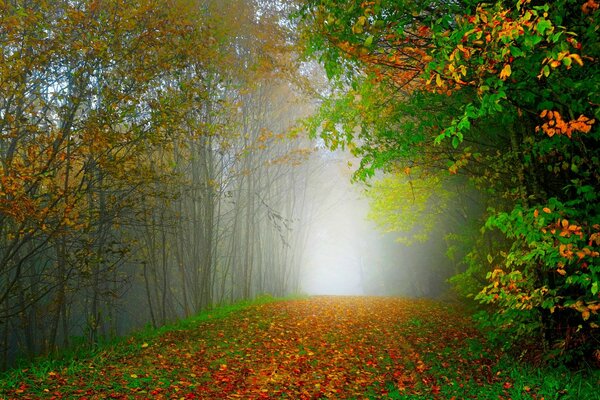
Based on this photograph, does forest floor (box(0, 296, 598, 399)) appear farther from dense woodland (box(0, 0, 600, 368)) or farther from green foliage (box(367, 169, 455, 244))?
green foliage (box(367, 169, 455, 244))

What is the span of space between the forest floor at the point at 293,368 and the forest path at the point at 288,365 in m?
0.02

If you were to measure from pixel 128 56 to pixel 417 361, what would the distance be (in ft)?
25.6

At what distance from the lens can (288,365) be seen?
721 centimetres

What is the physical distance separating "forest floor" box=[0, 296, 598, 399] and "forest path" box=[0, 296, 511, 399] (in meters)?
0.02

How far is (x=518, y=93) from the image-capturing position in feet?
17.3

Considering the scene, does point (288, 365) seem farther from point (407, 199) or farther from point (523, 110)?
point (407, 199)

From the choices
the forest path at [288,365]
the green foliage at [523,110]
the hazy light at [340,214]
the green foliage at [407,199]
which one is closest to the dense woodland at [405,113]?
the green foliage at [523,110]

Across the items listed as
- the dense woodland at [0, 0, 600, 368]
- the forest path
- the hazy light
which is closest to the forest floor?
the forest path

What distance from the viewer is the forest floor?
17.8ft

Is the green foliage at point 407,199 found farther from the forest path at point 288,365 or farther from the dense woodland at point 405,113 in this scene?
the forest path at point 288,365

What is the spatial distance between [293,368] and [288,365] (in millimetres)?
173

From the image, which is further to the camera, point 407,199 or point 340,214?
point 340,214

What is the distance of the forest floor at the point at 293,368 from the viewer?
543cm

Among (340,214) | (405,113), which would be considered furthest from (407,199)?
(340,214)
